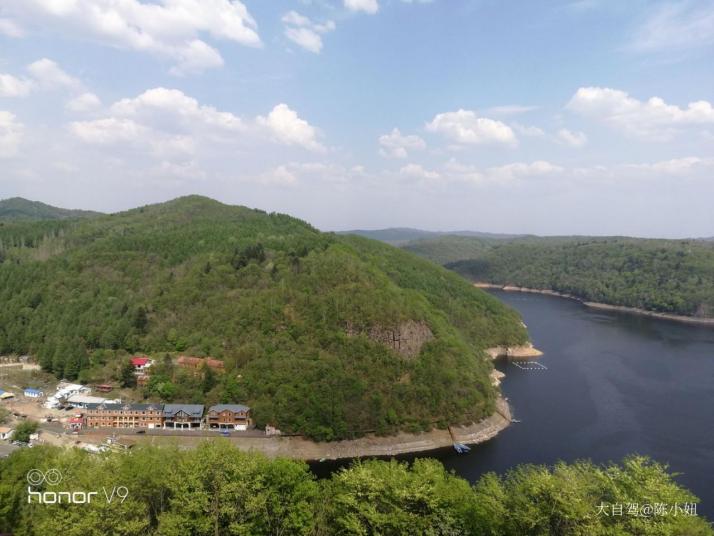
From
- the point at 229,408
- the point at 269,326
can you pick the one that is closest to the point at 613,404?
the point at 269,326

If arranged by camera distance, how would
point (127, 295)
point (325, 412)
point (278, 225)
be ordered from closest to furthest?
point (325, 412) < point (127, 295) < point (278, 225)

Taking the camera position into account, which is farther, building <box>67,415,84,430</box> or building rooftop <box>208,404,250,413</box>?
building rooftop <box>208,404,250,413</box>

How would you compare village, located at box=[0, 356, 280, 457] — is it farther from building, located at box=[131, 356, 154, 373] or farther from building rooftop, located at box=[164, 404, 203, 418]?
building, located at box=[131, 356, 154, 373]

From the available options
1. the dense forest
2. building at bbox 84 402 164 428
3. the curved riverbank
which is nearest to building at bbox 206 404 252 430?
the curved riverbank

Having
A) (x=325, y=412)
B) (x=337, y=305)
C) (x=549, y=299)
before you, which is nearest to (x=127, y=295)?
(x=337, y=305)

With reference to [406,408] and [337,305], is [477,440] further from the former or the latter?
[337,305]

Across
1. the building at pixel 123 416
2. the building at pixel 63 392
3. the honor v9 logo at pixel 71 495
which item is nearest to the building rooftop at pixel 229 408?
the building at pixel 123 416

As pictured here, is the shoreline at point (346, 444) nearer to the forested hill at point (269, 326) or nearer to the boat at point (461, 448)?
the boat at point (461, 448)

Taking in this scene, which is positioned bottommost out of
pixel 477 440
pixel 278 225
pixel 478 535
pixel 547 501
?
pixel 477 440
